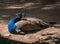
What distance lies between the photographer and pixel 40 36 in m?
6.90

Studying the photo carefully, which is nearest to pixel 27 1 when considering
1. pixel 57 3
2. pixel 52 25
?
pixel 57 3

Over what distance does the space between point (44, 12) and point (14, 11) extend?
4.58 ft

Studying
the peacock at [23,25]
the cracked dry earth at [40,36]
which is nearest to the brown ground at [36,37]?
the cracked dry earth at [40,36]

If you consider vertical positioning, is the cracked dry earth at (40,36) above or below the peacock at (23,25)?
below

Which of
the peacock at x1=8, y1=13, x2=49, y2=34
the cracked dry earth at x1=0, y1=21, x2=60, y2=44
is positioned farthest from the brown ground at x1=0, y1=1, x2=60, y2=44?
the peacock at x1=8, y1=13, x2=49, y2=34

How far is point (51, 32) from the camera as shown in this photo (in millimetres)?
7113

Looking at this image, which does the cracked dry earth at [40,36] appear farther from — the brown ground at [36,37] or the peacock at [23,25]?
the peacock at [23,25]

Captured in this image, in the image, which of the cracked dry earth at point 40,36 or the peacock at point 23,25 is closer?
the cracked dry earth at point 40,36

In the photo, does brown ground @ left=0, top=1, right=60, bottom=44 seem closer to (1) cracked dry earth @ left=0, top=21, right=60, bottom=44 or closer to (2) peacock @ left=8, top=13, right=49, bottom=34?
(1) cracked dry earth @ left=0, top=21, right=60, bottom=44

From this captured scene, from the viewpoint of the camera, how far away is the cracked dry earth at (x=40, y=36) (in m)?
6.49

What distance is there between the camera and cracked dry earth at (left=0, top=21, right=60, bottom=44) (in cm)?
649

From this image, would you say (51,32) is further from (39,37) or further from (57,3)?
(57,3)

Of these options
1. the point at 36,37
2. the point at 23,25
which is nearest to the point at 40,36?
the point at 36,37

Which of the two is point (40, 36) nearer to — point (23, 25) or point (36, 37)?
point (36, 37)
